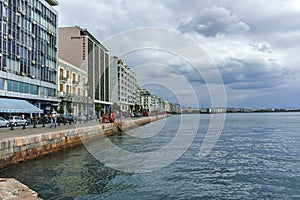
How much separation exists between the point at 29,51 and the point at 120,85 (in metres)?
65.3

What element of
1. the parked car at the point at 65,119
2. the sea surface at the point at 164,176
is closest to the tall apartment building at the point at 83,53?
the parked car at the point at 65,119

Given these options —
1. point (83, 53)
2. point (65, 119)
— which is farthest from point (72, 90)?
point (65, 119)

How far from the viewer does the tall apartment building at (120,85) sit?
4115 inches

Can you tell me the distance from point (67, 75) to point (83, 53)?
43.2ft

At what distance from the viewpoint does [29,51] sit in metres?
45.6

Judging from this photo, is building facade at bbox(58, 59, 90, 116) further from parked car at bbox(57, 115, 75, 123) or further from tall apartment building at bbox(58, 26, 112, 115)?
parked car at bbox(57, 115, 75, 123)

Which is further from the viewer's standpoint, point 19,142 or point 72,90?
point 72,90

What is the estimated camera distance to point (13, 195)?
7305 mm

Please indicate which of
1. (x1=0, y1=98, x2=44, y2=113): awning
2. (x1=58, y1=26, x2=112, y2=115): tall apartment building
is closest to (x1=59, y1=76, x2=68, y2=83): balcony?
(x1=58, y1=26, x2=112, y2=115): tall apartment building

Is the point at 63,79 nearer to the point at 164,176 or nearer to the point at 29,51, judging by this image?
the point at 29,51

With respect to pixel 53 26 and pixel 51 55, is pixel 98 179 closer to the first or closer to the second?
pixel 51 55

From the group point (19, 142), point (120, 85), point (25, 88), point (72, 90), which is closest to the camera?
point (19, 142)

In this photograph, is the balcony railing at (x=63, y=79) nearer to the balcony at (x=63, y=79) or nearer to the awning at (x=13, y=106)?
the balcony at (x=63, y=79)

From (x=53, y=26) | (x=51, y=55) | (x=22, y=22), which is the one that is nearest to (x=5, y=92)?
(x=22, y=22)
